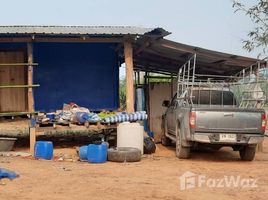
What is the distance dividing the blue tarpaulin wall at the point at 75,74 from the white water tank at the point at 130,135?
3444 millimetres

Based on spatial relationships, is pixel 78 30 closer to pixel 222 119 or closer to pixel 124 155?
pixel 124 155

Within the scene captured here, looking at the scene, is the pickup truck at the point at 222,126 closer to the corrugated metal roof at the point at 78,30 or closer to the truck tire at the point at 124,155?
the truck tire at the point at 124,155

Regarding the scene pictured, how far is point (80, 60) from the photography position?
14.8 m

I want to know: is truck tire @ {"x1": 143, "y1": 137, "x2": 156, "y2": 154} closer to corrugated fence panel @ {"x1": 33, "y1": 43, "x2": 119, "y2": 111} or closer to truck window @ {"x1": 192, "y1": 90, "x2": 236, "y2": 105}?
truck window @ {"x1": 192, "y1": 90, "x2": 236, "y2": 105}

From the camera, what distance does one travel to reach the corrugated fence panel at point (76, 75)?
1454 cm

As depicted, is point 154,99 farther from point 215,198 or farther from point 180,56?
point 215,198

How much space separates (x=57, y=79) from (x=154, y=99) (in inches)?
165

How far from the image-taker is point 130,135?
38.0 feet

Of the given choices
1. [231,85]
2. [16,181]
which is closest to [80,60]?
[231,85]

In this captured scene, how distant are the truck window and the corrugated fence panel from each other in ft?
12.1

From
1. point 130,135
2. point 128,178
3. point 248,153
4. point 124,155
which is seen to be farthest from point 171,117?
point 128,178

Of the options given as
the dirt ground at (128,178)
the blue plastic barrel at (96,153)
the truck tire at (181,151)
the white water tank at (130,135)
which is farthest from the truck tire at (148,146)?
the blue plastic barrel at (96,153)

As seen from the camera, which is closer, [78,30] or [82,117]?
[82,117]

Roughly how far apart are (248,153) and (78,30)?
565 cm
